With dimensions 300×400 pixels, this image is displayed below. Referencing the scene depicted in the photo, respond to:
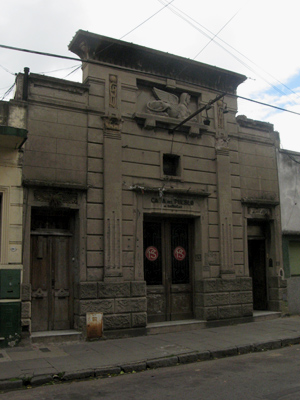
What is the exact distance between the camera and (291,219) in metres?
14.9

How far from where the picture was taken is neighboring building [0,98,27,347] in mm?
9664

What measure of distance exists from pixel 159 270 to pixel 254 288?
13.7 ft

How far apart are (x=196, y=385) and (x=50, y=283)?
17.4ft

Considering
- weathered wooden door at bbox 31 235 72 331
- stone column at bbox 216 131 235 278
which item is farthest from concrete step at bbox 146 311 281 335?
weathered wooden door at bbox 31 235 72 331

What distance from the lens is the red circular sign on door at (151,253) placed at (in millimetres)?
12225

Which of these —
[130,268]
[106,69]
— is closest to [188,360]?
[130,268]

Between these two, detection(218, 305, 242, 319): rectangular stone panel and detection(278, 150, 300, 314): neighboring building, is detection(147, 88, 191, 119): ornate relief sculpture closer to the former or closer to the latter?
detection(278, 150, 300, 314): neighboring building

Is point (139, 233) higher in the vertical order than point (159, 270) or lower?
higher

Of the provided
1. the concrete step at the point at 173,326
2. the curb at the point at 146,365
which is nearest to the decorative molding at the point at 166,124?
the concrete step at the point at 173,326

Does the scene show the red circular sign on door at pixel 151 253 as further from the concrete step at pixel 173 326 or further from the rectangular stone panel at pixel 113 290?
the concrete step at pixel 173 326

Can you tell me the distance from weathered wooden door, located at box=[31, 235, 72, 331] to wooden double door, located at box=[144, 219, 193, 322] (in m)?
2.40

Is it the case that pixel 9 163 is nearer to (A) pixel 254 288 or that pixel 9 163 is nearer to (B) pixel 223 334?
(B) pixel 223 334

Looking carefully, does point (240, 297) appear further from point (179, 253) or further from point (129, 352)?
point (129, 352)

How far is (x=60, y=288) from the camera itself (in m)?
10.9
